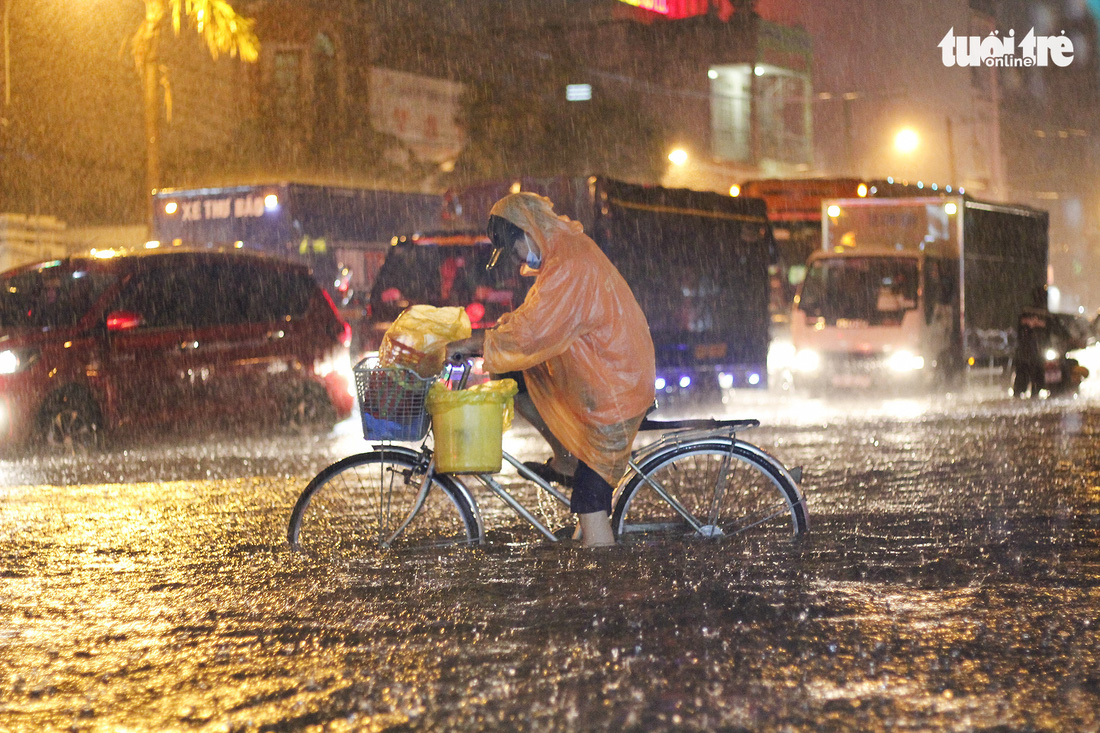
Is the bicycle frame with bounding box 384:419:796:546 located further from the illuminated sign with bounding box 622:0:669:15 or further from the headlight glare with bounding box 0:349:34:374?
the illuminated sign with bounding box 622:0:669:15

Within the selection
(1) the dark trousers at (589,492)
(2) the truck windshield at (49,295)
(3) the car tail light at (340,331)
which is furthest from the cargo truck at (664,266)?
(1) the dark trousers at (589,492)

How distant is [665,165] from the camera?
42750mm

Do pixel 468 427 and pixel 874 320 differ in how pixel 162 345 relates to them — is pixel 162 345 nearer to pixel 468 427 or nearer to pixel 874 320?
pixel 468 427

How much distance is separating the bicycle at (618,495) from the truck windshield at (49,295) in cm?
643

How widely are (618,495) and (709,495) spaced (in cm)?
44

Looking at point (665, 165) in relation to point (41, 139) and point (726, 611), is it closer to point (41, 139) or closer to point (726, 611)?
point (41, 139)

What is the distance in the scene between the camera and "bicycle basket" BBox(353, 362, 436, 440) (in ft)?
20.0

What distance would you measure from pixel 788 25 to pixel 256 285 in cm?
4190

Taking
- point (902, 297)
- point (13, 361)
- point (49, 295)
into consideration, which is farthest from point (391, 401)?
point (902, 297)

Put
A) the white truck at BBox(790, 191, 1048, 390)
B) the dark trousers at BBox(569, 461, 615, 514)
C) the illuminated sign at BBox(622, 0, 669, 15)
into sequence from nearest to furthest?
the dark trousers at BBox(569, 461, 615, 514) → the white truck at BBox(790, 191, 1048, 390) → the illuminated sign at BBox(622, 0, 669, 15)

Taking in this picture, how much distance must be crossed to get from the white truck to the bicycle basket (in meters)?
15.2

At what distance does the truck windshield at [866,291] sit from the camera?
814 inches

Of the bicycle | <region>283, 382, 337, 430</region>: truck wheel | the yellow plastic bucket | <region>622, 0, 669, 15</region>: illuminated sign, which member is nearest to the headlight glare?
<region>283, 382, 337, 430</region>: truck wheel

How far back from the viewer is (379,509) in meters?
6.86
